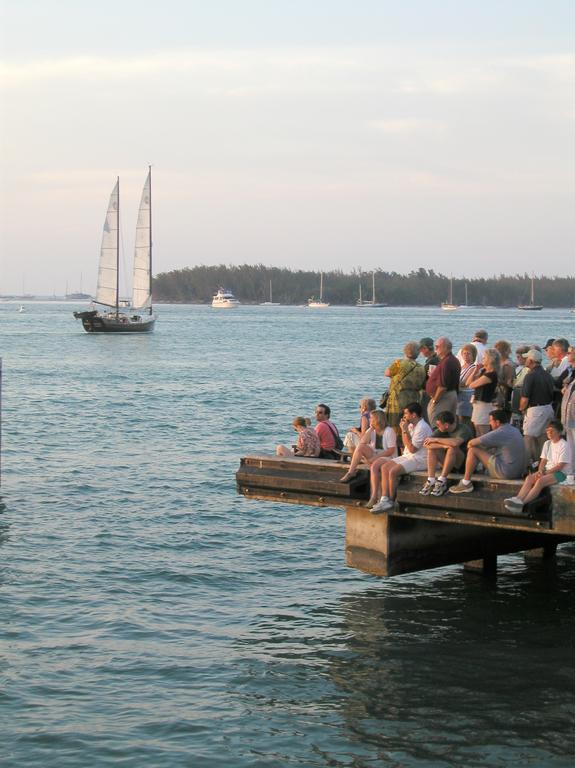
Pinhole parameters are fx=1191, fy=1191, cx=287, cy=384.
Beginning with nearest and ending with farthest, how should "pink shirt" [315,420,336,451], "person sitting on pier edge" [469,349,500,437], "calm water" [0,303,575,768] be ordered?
"calm water" [0,303,575,768] < "person sitting on pier edge" [469,349,500,437] < "pink shirt" [315,420,336,451]

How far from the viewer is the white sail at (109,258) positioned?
316 ft

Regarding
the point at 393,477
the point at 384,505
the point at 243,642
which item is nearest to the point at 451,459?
the point at 393,477

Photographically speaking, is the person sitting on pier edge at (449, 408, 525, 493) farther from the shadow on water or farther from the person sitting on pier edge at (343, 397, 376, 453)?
the shadow on water

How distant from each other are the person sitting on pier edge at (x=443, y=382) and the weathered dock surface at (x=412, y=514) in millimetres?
1018

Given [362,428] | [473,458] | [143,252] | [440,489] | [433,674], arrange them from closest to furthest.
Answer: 1. [433,674]
2. [473,458]
3. [440,489]
4. [362,428]
5. [143,252]

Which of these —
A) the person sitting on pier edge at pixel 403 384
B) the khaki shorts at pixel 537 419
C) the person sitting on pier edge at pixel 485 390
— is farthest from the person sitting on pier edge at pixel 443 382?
the khaki shorts at pixel 537 419

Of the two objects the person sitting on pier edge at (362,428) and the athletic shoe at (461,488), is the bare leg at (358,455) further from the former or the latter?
the athletic shoe at (461,488)

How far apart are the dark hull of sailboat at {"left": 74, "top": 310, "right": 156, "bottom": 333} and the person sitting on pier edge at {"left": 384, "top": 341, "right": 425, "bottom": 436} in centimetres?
8236

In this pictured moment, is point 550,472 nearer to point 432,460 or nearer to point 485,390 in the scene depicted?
point 432,460

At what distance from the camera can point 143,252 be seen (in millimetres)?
96750

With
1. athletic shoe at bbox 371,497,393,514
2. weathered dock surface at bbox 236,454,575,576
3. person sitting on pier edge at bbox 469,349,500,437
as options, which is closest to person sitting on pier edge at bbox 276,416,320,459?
weathered dock surface at bbox 236,454,575,576

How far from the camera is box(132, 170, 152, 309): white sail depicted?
316 feet

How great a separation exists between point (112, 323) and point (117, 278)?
3678 mm

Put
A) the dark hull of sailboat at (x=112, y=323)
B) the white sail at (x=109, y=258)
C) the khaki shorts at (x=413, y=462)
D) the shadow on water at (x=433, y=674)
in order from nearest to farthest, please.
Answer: the shadow on water at (x=433, y=674), the khaki shorts at (x=413, y=462), the dark hull of sailboat at (x=112, y=323), the white sail at (x=109, y=258)
